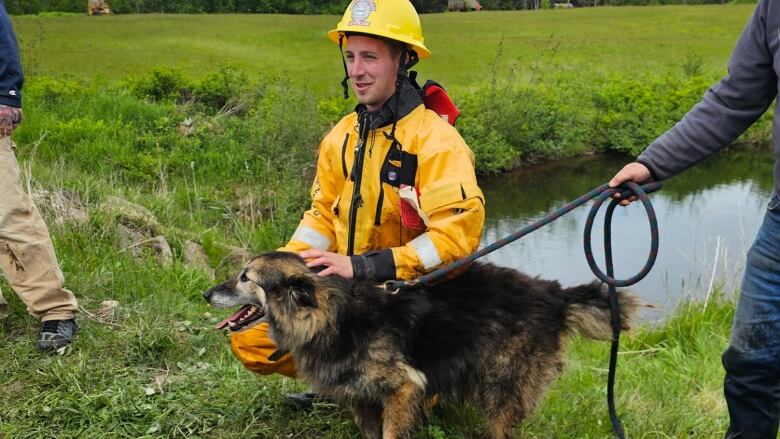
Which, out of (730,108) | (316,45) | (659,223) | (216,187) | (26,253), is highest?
(730,108)

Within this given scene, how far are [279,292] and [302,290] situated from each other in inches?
4.8

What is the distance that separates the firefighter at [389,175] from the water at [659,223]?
16.0ft

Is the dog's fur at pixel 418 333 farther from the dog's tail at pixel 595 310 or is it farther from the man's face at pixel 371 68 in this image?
the man's face at pixel 371 68

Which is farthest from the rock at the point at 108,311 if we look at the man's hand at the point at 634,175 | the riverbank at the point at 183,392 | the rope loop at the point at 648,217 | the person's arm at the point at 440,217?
the man's hand at the point at 634,175

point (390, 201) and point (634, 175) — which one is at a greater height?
point (634, 175)

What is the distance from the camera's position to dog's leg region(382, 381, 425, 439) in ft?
10.7

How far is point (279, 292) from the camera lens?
3238 mm

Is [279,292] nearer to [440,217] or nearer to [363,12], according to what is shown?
[440,217]

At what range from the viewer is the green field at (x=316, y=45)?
62.2 feet

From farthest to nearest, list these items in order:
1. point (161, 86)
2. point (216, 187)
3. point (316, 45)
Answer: point (316, 45), point (161, 86), point (216, 187)

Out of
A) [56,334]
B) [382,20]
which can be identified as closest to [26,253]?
[56,334]

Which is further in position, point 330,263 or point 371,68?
point 371,68

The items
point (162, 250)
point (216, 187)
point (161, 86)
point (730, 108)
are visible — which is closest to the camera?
point (730, 108)

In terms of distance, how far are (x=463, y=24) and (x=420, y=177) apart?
112 feet
